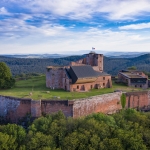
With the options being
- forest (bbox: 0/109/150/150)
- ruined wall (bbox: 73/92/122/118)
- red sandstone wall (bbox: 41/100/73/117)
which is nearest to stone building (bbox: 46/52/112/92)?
ruined wall (bbox: 73/92/122/118)

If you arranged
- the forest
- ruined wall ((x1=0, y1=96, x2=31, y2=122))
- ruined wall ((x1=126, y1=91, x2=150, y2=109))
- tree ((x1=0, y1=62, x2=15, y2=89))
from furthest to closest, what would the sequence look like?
1. tree ((x1=0, y1=62, x2=15, y2=89))
2. ruined wall ((x1=126, y1=91, x2=150, y2=109))
3. ruined wall ((x1=0, y1=96, x2=31, y2=122))
4. the forest

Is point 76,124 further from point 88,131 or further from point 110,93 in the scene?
point 110,93

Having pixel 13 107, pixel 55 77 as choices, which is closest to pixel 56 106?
pixel 13 107

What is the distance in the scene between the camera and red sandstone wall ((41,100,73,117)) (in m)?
29.8

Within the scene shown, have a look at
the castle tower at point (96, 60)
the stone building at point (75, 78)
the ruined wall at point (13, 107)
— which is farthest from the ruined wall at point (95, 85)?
the castle tower at point (96, 60)

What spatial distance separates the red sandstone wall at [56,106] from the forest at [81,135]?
14.2 ft

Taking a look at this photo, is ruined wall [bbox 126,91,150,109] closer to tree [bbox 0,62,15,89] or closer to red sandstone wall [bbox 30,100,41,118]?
red sandstone wall [bbox 30,100,41,118]

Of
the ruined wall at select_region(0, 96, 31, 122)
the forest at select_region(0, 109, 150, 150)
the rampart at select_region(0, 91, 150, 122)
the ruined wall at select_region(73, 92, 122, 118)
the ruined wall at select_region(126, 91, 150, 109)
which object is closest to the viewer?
the forest at select_region(0, 109, 150, 150)

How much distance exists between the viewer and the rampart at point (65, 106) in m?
30.0

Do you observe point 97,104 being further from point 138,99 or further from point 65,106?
point 138,99

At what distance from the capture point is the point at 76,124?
79.5 feet

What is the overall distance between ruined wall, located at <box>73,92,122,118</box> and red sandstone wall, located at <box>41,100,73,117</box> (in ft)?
2.68

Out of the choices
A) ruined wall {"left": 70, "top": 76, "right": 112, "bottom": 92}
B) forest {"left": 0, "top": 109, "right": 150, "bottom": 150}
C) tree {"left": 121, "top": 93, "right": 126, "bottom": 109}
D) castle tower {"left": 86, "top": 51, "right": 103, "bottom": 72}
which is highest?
castle tower {"left": 86, "top": 51, "right": 103, "bottom": 72}

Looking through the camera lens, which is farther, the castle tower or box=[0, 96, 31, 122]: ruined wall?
the castle tower
